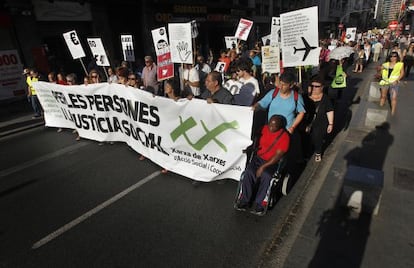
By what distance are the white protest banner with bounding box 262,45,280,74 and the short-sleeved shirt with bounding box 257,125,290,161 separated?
3.75 meters

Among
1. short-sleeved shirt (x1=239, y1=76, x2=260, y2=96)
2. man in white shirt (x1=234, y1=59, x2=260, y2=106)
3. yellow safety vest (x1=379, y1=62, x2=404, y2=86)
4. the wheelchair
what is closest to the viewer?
the wheelchair

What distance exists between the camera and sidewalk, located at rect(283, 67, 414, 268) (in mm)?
2973

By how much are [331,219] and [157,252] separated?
7.34 ft

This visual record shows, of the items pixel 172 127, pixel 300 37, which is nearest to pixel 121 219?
pixel 172 127

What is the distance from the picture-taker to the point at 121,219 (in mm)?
3910

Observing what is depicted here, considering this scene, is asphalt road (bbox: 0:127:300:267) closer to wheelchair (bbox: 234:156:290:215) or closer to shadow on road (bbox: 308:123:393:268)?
wheelchair (bbox: 234:156:290:215)

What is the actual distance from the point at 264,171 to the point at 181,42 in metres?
4.15

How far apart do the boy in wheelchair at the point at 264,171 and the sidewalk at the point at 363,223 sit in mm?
646

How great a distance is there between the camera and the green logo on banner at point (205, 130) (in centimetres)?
432

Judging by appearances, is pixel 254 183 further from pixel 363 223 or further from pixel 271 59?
A: pixel 271 59

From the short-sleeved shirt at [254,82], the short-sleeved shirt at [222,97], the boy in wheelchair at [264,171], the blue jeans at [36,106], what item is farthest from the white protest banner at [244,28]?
the blue jeans at [36,106]

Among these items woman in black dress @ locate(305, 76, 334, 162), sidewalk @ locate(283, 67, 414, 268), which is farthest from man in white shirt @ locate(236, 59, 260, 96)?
sidewalk @ locate(283, 67, 414, 268)

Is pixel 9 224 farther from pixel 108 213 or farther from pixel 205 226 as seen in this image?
pixel 205 226

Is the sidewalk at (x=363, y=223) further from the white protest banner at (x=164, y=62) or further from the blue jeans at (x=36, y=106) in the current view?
the blue jeans at (x=36, y=106)
